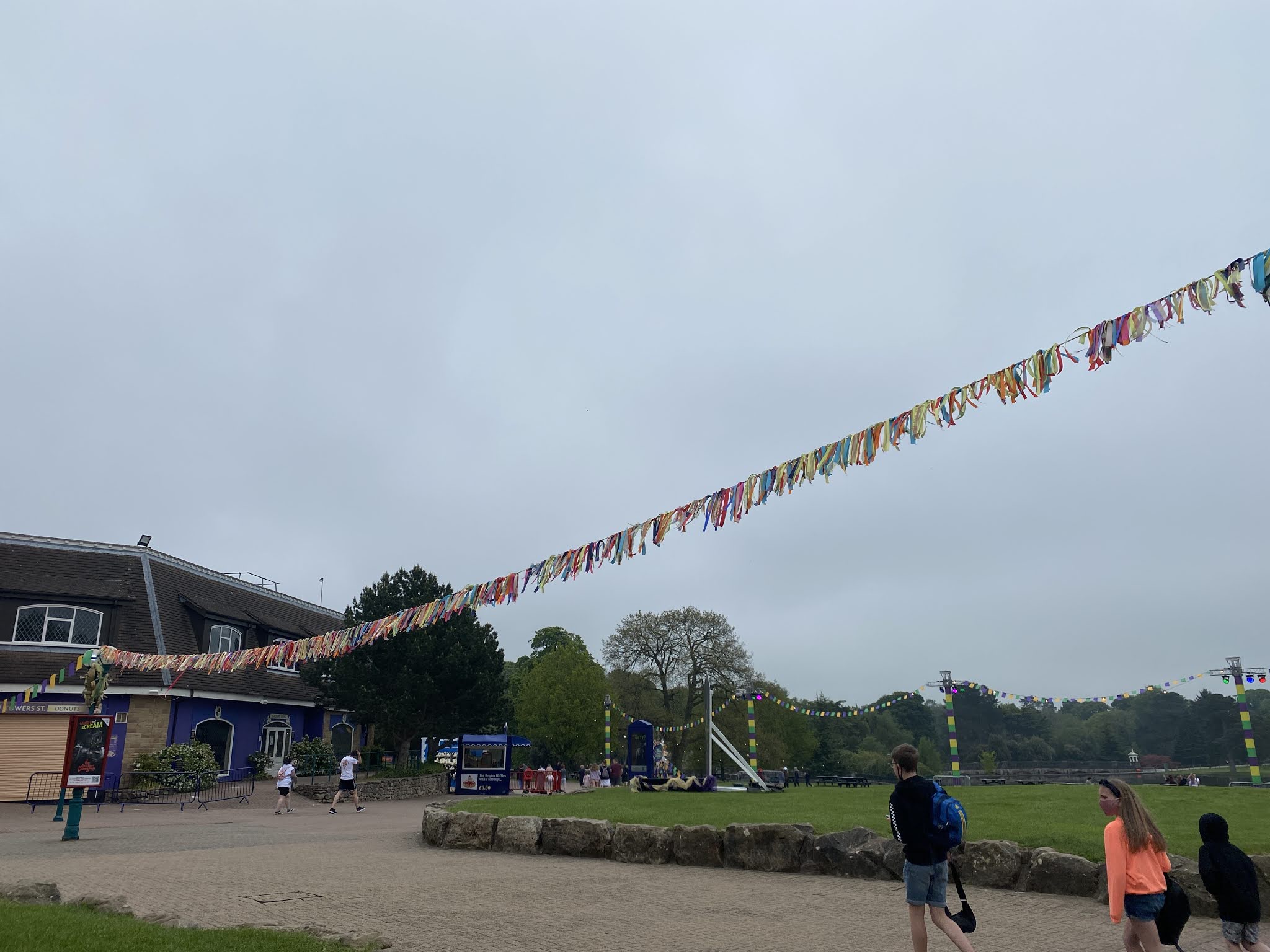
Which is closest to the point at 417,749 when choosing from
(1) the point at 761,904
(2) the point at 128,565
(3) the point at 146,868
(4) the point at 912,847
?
(2) the point at 128,565

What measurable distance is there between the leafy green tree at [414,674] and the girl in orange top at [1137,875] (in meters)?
30.1

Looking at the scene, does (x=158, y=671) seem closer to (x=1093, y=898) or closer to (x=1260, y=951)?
(x=1093, y=898)

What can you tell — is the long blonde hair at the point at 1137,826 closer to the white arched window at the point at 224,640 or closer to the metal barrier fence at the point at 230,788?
the metal barrier fence at the point at 230,788

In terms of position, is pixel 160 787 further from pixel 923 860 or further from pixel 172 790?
pixel 923 860

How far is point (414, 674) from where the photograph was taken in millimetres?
33375

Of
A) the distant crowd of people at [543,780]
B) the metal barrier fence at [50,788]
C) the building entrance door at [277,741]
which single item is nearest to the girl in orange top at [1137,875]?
the distant crowd of people at [543,780]

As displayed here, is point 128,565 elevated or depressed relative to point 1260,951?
elevated

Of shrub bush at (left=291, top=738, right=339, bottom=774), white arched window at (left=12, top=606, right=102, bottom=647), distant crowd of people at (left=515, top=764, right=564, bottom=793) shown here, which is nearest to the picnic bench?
distant crowd of people at (left=515, top=764, right=564, bottom=793)

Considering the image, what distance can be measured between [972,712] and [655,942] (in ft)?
323

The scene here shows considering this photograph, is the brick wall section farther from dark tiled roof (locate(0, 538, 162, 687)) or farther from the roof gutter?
the roof gutter

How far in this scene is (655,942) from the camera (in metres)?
7.39

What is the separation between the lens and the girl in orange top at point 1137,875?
5492mm

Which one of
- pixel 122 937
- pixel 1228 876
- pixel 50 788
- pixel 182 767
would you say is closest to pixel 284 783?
pixel 182 767

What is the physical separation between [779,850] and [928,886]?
5475 millimetres
